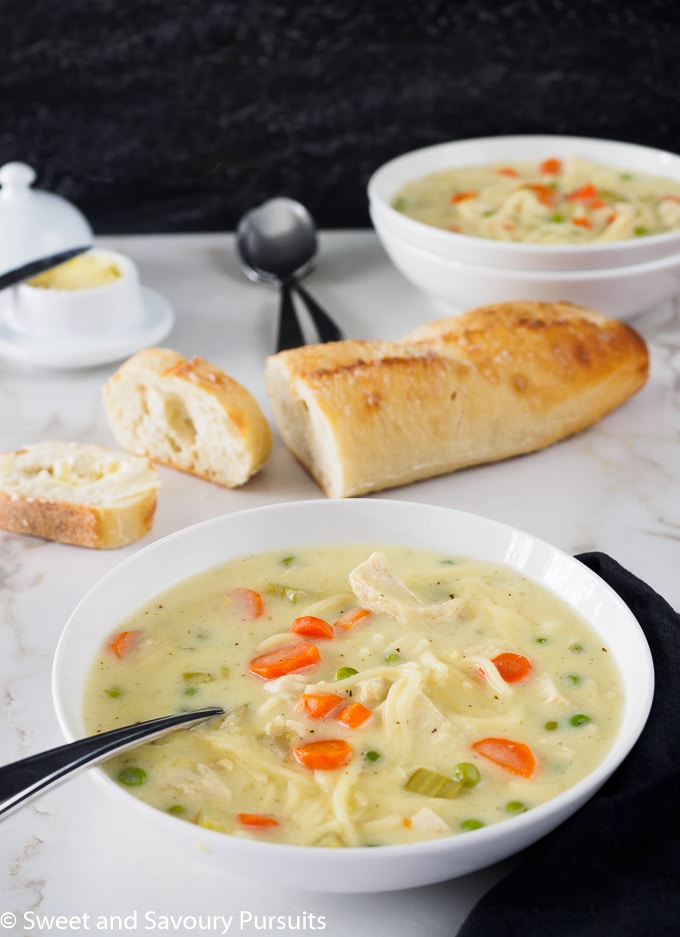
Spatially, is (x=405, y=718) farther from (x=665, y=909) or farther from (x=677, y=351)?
(x=677, y=351)

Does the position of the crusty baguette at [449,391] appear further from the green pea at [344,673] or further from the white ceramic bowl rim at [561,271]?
the green pea at [344,673]

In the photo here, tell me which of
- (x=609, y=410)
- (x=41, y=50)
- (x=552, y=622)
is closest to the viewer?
(x=552, y=622)

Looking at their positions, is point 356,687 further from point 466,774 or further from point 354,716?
point 466,774

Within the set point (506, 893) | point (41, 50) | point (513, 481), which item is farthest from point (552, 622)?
point (41, 50)

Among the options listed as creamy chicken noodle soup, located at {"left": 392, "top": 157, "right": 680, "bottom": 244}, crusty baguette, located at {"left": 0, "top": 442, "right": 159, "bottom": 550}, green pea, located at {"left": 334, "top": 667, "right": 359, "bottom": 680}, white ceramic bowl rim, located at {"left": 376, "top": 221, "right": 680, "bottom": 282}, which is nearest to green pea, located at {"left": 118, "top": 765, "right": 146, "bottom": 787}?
green pea, located at {"left": 334, "top": 667, "right": 359, "bottom": 680}

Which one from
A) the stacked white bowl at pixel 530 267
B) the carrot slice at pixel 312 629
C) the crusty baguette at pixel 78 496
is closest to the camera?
the carrot slice at pixel 312 629

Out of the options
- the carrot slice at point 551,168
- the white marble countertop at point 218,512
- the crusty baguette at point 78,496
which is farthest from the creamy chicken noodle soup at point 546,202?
the crusty baguette at point 78,496

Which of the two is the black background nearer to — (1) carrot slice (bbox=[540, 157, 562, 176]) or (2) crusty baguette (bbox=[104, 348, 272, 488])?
(1) carrot slice (bbox=[540, 157, 562, 176])
